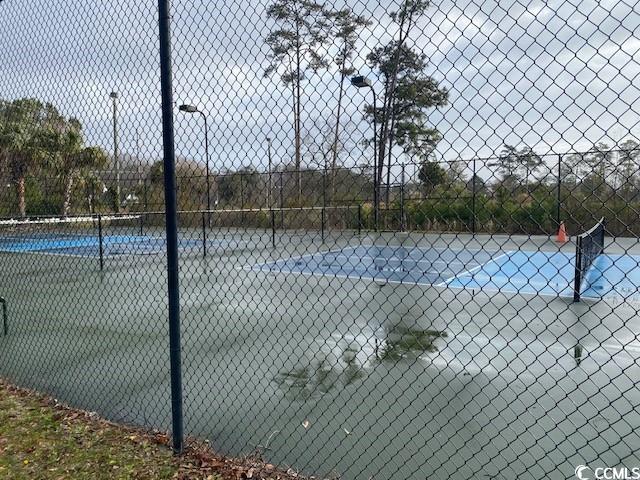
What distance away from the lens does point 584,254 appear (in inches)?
282

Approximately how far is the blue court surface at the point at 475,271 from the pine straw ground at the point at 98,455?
402cm

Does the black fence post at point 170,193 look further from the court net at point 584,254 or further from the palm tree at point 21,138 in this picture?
the court net at point 584,254

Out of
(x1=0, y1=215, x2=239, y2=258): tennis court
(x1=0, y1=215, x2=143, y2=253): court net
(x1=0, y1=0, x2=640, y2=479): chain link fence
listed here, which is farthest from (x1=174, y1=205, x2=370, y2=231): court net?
(x1=0, y1=0, x2=640, y2=479): chain link fence

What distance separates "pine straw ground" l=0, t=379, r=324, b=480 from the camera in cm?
192

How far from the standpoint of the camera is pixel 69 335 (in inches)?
171

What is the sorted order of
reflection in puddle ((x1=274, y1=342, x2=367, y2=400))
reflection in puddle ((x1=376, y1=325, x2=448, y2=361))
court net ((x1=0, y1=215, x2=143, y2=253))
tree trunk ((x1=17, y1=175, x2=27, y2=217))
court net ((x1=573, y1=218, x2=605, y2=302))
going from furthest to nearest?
court net ((x1=0, y1=215, x2=143, y2=253)), court net ((x1=573, y1=218, x2=605, y2=302)), tree trunk ((x1=17, y1=175, x2=27, y2=217)), reflection in puddle ((x1=376, y1=325, x2=448, y2=361)), reflection in puddle ((x1=274, y1=342, x2=367, y2=400))

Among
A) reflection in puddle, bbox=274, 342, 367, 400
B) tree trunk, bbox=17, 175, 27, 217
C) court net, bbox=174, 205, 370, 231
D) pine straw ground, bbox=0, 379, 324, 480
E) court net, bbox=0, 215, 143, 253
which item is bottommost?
reflection in puddle, bbox=274, 342, 367, 400

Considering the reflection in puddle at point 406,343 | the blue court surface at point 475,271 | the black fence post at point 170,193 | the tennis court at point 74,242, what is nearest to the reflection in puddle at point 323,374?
the reflection in puddle at point 406,343

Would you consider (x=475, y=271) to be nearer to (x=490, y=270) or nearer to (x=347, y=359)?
(x=490, y=270)

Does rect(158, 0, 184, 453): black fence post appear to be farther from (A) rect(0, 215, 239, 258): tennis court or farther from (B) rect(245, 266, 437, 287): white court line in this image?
(A) rect(0, 215, 239, 258): tennis court

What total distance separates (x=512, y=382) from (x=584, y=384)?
0.49 meters

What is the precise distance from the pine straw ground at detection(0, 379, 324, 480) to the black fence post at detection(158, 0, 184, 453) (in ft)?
0.61

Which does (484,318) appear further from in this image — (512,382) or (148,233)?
(148,233)

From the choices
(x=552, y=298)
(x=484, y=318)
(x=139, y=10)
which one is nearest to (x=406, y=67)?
(x=139, y=10)
